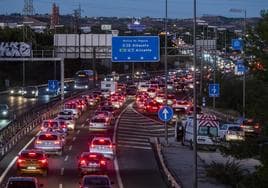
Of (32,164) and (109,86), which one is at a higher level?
(32,164)

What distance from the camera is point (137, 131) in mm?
64875

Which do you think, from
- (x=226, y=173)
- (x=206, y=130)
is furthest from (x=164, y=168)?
(x=206, y=130)

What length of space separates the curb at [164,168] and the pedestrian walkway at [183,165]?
0.89ft

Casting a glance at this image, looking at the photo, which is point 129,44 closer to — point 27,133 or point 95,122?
point 95,122

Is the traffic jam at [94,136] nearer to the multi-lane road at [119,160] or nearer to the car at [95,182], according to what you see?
the car at [95,182]

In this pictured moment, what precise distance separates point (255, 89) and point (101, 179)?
8.79 metres

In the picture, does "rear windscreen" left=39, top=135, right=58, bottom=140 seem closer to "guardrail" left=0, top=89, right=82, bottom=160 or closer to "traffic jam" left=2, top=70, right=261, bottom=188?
"traffic jam" left=2, top=70, right=261, bottom=188

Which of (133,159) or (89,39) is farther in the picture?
(89,39)

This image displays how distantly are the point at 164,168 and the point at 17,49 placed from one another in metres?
49.7

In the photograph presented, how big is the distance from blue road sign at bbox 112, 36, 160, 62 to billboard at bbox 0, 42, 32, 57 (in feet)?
86.2

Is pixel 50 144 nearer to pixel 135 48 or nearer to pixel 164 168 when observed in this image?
pixel 164 168

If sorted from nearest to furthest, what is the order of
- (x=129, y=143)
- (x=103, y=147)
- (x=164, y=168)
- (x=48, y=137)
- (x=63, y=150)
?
(x=164, y=168)
(x=103, y=147)
(x=48, y=137)
(x=63, y=150)
(x=129, y=143)

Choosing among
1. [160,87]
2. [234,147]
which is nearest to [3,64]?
[160,87]

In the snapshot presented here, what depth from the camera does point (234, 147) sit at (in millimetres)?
20734
